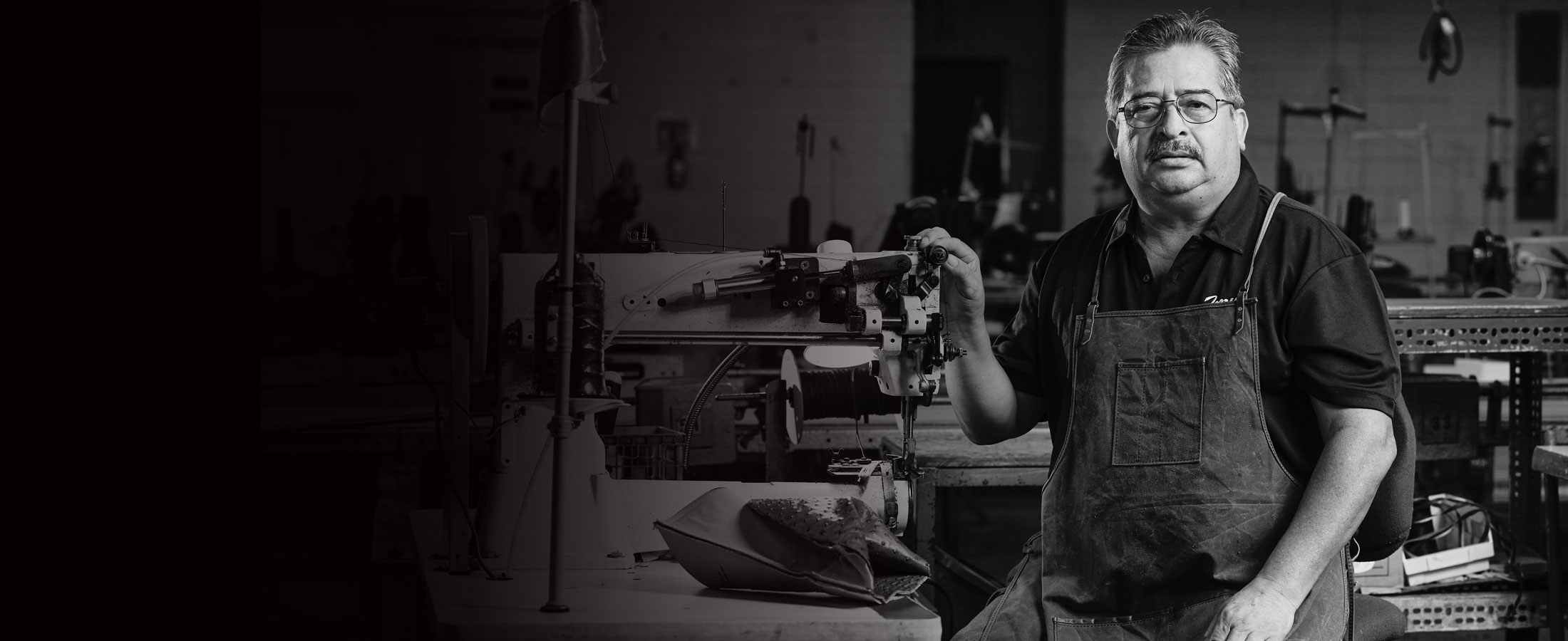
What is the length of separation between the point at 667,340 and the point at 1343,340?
2.84 feet

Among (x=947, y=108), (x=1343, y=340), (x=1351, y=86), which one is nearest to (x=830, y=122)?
(x=947, y=108)

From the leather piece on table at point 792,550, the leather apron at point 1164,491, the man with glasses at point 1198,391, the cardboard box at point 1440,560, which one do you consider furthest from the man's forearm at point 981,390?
the cardboard box at point 1440,560

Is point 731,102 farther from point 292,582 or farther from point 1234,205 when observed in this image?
point 1234,205

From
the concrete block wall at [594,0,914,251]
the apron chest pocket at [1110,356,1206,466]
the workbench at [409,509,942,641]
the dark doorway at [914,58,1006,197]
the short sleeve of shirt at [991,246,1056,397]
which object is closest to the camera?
the workbench at [409,509,942,641]

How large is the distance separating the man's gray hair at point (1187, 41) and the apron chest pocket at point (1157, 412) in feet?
1.16

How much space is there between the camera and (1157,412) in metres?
1.65

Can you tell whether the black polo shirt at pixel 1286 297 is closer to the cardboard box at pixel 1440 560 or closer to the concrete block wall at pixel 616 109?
the cardboard box at pixel 1440 560

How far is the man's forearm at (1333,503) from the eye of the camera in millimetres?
1523

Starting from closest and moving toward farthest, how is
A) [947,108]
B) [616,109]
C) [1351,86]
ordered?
[616,109] < [1351,86] < [947,108]

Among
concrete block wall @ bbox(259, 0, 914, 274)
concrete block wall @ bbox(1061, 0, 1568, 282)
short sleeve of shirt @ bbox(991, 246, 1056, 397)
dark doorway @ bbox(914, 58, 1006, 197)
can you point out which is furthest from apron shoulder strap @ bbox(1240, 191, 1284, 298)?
dark doorway @ bbox(914, 58, 1006, 197)

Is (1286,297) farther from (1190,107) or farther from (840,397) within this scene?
(840,397)

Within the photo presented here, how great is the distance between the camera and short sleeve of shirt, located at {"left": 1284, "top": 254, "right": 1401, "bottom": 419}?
1.54 metres

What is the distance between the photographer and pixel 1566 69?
25.4ft

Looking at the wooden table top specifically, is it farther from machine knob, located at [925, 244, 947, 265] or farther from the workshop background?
the workshop background
